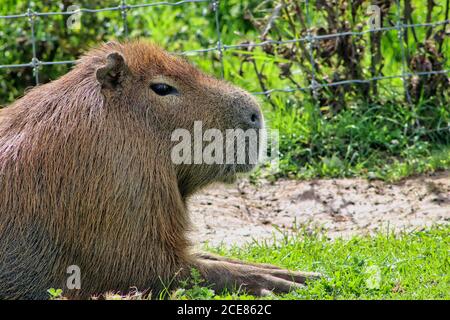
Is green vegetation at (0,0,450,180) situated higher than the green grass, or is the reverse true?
green vegetation at (0,0,450,180)

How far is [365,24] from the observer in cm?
789

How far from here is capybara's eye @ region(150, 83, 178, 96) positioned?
17.2ft

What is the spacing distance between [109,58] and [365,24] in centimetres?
339

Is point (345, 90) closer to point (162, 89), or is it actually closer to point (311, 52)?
point (311, 52)

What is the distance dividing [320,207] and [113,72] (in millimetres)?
2319

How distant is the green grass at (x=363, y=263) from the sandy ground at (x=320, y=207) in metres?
0.26

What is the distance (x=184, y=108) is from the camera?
17.2 feet

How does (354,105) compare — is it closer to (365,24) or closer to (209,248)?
(365,24)

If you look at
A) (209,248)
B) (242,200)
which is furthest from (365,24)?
(209,248)

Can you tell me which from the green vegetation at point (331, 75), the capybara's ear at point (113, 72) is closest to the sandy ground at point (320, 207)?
the green vegetation at point (331, 75)

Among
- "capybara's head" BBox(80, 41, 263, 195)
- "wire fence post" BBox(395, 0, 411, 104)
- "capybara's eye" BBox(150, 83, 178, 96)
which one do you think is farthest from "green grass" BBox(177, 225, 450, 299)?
"wire fence post" BBox(395, 0, 411, 104)
